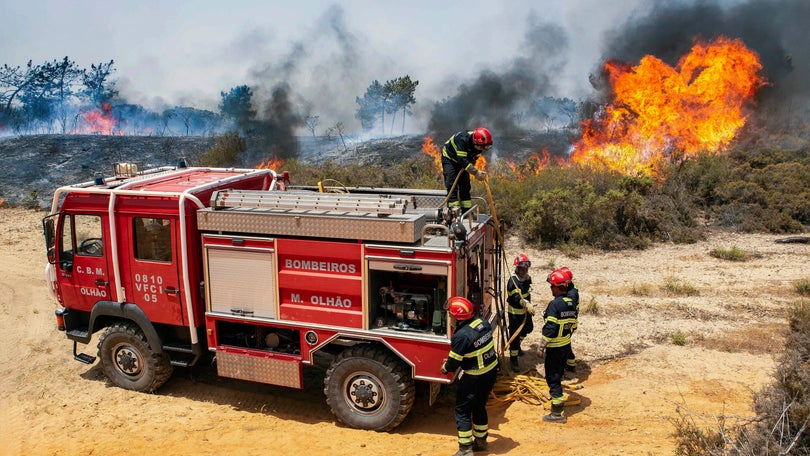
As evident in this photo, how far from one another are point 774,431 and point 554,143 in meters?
33.3

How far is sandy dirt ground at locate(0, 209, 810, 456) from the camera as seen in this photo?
6539 mm

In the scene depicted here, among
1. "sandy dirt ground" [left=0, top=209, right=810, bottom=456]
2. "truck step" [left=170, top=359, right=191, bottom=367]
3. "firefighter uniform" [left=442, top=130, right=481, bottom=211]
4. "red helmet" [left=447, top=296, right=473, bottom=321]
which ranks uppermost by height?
"firefighter uniform" [left=442, top=130, right=481, bottom=211]

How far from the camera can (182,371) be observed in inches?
340

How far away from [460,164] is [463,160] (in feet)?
0.31

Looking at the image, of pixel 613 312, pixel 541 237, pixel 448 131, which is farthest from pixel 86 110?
pixel 613 312

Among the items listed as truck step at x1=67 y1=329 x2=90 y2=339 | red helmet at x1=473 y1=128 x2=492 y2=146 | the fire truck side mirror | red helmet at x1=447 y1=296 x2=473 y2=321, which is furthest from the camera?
truck step at x1=67 y1=329 x2=90 y2=339

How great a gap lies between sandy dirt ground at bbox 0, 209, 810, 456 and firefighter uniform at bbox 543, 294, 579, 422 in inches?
13.1

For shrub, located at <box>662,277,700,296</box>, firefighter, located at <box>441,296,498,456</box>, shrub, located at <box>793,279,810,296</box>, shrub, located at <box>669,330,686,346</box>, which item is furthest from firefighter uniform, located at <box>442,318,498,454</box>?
shrub, located at <box>793,279,810,296</box>

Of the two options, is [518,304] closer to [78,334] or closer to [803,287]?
[78,334]

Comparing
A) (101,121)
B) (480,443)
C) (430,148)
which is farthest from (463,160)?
(101,121)

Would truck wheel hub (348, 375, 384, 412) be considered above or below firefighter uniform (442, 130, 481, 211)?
below

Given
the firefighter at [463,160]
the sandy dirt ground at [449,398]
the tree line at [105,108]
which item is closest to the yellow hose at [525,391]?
the sandy dirt ground at [449,398]

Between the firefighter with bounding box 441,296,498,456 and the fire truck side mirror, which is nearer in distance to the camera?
the firefighter with bounding box 441,296,498,456

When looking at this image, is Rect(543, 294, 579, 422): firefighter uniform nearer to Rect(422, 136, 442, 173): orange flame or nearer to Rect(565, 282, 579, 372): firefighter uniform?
Rect(565, 282, 579, 372): firefighter uniform
